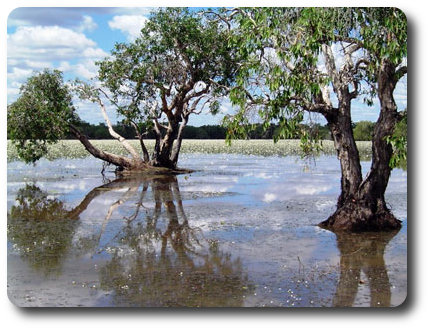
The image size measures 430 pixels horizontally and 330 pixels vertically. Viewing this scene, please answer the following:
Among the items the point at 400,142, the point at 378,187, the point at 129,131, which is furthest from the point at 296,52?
the point at 129,131

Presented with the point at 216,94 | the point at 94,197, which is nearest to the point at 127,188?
the point at 94,197

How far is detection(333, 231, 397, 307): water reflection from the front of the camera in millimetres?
6843

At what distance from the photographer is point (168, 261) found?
8414mm

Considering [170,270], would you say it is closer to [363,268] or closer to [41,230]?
[363,268]

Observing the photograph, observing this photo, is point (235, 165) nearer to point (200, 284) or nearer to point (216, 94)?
point (216, 94)

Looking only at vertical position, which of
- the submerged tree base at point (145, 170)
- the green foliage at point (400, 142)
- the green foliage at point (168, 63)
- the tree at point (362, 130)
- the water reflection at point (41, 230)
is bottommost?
the water reflection at point (41, 230)

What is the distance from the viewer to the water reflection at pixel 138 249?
6945 mm

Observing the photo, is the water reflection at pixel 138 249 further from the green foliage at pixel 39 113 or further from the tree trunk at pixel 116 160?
the tree trunk at pixel 116 160

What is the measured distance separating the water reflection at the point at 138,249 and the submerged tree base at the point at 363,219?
8.26ft

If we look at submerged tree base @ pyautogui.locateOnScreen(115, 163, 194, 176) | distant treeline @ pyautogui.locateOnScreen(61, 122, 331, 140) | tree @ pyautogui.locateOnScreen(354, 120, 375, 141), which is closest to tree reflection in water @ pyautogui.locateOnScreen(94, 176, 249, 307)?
tree @ pyautogui.locateOnScreen(354, 120, 375, 141)

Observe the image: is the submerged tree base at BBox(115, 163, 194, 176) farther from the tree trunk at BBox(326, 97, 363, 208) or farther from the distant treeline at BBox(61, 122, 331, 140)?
the tree trunk at BBox(326, 97, 363, 208)

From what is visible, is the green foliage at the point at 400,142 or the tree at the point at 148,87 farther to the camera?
the tree at the point at 148,87

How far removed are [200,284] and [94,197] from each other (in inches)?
344

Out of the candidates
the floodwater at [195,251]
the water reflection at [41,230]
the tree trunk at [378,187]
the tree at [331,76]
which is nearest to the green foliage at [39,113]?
the floodwater at [195,251]
